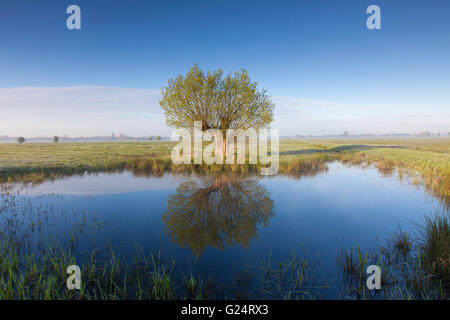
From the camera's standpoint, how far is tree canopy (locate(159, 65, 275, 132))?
1142 inches

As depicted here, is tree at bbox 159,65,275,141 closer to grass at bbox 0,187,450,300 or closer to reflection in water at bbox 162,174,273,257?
reflection in water at bbox 162,174,273,257

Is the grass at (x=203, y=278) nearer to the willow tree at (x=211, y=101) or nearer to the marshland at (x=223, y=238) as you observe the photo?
the marshland at (x=223, y=238)

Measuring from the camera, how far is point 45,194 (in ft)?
48.2

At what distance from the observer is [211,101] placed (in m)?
29.8

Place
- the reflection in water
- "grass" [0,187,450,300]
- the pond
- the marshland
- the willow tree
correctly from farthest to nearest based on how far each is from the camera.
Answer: the willow tree, the reflection in water, the pond, the marshland, "grass" [0,187,450,300]

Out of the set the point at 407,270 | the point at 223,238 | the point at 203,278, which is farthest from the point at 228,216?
the point at 407,270

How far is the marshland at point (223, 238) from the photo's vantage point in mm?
5355

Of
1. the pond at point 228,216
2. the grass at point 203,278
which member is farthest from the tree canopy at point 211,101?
the grass at point 203,278

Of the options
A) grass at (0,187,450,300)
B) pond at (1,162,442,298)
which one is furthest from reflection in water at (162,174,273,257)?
grass at (0,187,450,300)

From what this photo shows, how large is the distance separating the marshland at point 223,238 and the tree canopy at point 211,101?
573 inches

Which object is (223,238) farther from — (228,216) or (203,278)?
(203,278)
